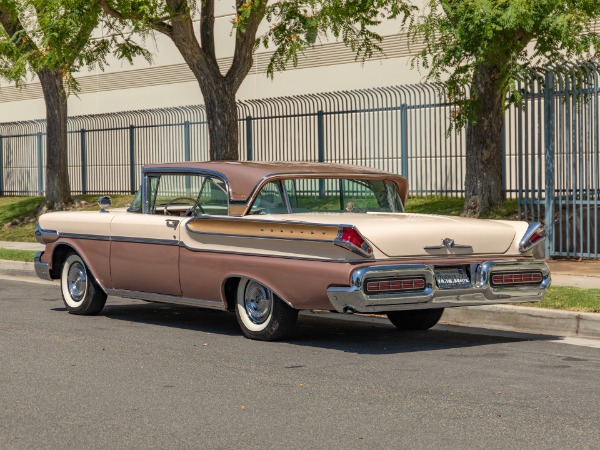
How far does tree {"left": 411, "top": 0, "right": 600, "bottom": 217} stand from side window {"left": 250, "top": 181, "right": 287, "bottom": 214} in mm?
6578

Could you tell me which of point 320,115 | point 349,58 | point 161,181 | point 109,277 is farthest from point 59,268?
point 349,58

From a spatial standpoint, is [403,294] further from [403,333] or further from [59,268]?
[59,268]

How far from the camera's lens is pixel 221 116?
21.0 metres

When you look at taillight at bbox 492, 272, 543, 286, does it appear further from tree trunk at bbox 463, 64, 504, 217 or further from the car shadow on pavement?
tree trunk at bbox 463, 64, 504, 217

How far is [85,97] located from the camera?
36.4 metres

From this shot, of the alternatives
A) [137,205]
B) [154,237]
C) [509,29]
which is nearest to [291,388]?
[154,237]

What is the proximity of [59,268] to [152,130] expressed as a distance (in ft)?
58.6

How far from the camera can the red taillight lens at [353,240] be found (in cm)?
915

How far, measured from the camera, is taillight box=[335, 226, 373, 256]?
915cm

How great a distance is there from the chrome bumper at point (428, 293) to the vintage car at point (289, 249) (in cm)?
1

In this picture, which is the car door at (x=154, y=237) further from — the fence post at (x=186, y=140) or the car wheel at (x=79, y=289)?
the fence post at (x=186, y=140)

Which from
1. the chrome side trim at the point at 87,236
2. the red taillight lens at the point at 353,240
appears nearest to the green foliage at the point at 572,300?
the red taillight lens at the point at 353,240

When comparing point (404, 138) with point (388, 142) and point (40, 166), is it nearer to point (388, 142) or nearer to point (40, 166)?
point (388, 142)

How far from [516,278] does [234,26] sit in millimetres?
9964
